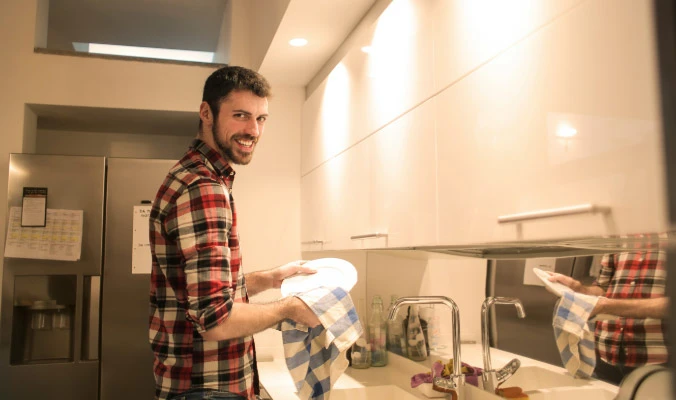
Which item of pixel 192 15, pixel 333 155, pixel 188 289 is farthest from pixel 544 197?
pixel 192 15

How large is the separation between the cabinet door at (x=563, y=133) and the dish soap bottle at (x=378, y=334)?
1.47 meters

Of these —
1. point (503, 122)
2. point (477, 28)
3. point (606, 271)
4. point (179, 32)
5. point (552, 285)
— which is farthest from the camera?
point (179, 32)

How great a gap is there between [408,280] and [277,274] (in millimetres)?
962

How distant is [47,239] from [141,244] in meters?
0.44

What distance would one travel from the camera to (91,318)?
283 cm

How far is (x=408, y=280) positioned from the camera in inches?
106

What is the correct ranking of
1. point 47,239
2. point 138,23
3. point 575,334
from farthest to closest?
point 138,23 → point 47,239 → point 575,334

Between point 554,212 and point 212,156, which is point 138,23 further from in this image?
point 554,212

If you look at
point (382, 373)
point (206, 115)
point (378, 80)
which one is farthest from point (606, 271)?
point (382, 373)

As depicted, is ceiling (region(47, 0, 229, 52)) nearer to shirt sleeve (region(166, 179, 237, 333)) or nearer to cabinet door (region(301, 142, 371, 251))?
cabinet door (region(301, 142, 371, 251))

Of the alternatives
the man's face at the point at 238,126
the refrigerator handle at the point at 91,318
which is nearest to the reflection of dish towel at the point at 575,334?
the man's face at the point at 238,126

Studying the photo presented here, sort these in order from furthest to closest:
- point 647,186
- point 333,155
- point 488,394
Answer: point 333,155 → point 488,394 → point 647,186

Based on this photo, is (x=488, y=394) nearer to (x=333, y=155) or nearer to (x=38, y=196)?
(x=333, y=155)

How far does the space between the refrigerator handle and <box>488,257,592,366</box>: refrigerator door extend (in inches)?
76.3
